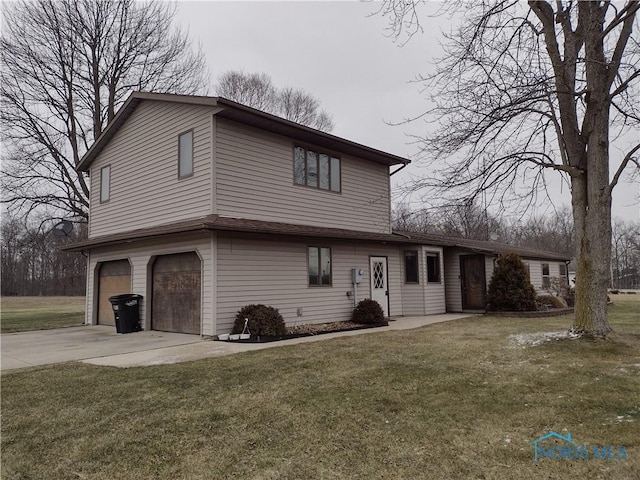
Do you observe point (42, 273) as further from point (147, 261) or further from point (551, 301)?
point (551, 301)

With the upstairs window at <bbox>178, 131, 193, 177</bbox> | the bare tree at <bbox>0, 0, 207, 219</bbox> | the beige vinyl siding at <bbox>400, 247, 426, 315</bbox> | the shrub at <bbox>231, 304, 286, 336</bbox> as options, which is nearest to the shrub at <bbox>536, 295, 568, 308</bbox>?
the beige vinyl siding at <bbox>400, 247, 426, 315</bbox>

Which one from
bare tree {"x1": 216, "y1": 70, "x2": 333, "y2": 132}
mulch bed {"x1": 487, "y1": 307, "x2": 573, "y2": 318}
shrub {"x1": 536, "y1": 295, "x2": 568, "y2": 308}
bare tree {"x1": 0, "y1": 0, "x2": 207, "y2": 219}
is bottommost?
mulch bed {"x1": 487, "y1": 307, "x2": 573, "y2": 318}

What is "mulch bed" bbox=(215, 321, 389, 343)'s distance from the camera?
9.62 m

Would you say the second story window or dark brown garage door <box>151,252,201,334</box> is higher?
the second story window

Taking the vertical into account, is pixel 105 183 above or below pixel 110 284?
above

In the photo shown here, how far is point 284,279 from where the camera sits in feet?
38.5

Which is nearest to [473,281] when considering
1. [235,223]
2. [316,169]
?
[316,169]

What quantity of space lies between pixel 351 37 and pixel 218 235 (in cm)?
556

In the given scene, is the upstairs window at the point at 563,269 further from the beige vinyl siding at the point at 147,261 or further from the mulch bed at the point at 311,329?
the beige vinyl siding at the point at 147,261

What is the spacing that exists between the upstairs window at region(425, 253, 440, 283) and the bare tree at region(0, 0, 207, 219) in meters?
15.7

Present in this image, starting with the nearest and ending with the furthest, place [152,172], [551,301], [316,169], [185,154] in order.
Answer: [185,154]
[152,172]
[316,169]
[551,301]

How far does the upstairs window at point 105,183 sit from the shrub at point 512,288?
14247mm

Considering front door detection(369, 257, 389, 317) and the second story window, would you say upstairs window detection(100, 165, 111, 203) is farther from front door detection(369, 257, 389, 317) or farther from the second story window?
front door detection(369, 257, 389, 317)

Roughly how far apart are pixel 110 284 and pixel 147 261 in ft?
9.63
